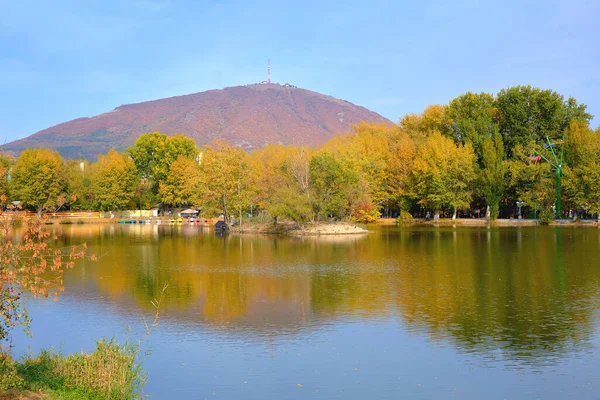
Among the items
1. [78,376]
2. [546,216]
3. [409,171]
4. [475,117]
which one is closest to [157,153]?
[409,171]

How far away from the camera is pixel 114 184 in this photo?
289ft

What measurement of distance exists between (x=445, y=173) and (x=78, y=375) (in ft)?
204

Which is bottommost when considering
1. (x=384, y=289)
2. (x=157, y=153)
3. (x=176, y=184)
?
(x=384, y=289)

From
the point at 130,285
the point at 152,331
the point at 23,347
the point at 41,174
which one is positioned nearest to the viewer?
the point at 23,347

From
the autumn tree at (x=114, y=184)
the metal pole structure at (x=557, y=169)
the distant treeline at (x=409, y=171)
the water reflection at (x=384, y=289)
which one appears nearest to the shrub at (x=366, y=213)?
the distant treeline at (x=409, y=171)

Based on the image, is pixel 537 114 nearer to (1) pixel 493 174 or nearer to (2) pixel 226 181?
(1) pixel 493 174

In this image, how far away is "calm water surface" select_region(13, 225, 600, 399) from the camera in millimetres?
11859

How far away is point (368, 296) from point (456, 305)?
3266 mm

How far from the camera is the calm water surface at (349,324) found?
38.9 ft

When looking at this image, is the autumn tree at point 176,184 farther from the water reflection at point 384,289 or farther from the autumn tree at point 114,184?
the water reflection at point 384,289

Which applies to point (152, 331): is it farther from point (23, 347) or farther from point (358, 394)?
point (358, 394)

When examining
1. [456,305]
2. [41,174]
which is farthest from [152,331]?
[41,174]

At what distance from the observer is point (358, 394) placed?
1124 centimetres

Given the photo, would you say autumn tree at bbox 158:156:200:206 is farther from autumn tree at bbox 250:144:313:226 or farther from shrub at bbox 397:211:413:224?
shrub at bbox 397:211:413:224
